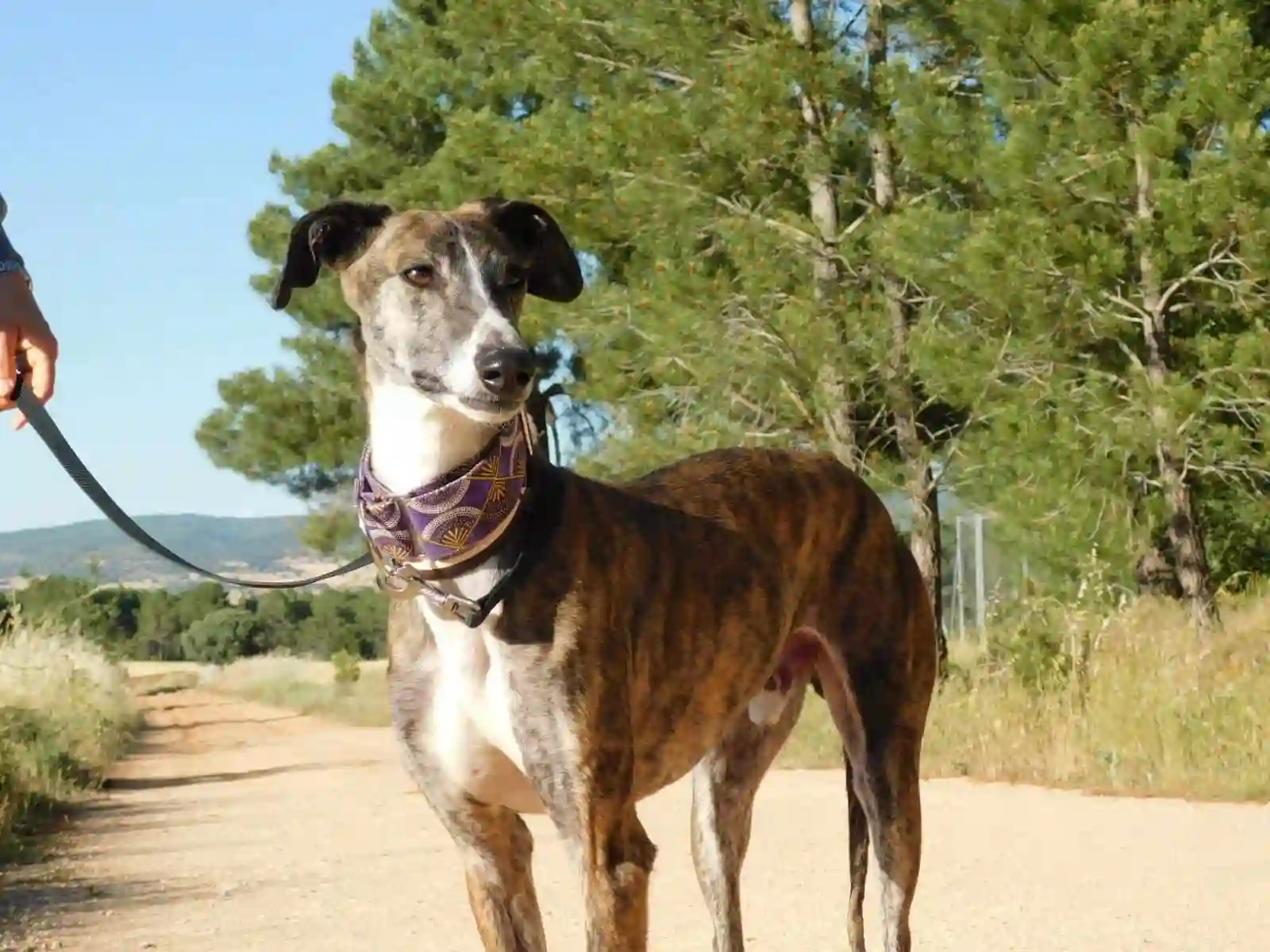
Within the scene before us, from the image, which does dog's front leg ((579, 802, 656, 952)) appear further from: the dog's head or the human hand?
the human hand

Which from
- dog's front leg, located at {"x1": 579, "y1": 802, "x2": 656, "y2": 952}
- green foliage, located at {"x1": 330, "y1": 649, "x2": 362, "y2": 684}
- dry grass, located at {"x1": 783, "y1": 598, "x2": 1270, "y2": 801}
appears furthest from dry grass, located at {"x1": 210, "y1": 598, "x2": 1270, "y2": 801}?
green foliage, located at {"x1": 330, "y1": 649, "x2": 362, "y2": 684}

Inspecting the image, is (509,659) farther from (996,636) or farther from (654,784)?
(996,636)

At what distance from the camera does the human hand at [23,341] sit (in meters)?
3.13

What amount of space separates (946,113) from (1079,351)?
2.29 metres

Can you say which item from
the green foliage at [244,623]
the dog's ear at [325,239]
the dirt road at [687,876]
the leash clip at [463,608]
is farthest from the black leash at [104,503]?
the green foliage at [244,623]

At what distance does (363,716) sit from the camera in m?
24.0

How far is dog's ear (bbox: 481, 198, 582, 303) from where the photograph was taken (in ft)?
14.0

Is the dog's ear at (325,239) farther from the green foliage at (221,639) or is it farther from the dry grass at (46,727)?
the green foliage at (221,639)

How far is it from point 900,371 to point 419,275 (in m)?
12.6

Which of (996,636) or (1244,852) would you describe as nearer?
(1244,852)

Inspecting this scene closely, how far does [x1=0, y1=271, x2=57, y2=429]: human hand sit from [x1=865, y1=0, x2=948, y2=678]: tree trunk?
42.9 feet

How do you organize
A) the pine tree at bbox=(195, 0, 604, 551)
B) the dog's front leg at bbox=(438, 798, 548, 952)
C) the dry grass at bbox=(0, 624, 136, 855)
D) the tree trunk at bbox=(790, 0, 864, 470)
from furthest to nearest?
the pine tree at bbox=(195, 0, 604, 551)
the tree trunk at bbox=(790, 0, 864, 470)
the dry grass at bbox=(0, 624, 136, 855)
the dog's front leg at bbox=(438, 798, 548, 952)

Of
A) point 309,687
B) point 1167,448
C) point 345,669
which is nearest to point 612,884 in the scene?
point 1167,448

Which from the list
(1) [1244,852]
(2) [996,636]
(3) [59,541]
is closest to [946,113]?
(2) [996,636]
